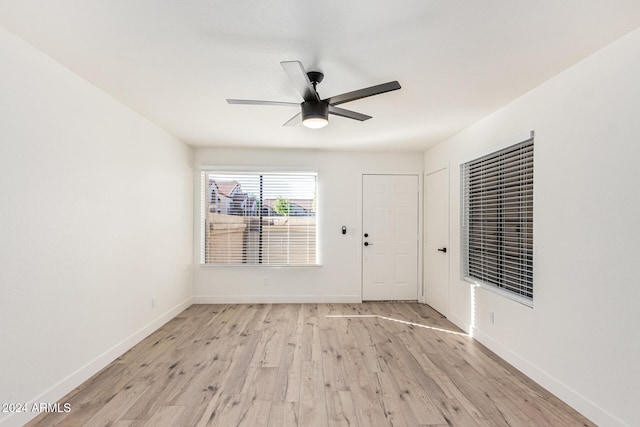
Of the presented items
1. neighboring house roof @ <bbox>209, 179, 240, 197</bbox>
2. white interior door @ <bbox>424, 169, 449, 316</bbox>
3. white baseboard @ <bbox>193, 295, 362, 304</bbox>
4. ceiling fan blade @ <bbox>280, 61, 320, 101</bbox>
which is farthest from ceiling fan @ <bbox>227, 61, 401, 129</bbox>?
white baseboard @ <bbox>193, 295, 362, 304</bbox>

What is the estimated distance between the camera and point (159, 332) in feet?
11.9

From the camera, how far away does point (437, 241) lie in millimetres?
4512

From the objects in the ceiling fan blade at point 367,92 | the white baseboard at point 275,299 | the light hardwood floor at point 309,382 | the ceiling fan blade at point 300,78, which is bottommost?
the light hardwood floor at point 309,382

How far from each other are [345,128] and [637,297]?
2874 millimetres

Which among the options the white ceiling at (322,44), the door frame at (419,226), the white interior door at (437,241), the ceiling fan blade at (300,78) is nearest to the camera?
the white ceiling at (322,44)

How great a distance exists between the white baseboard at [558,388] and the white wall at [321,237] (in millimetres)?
2296

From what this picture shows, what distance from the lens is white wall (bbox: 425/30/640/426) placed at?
73.2 inches

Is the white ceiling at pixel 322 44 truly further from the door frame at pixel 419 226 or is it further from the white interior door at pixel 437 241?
the door frame at pixel 419 226

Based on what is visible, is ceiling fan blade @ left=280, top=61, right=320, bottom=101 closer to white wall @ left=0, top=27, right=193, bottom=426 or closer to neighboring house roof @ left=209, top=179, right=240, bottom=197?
white wall @ left=0, top=27, right=193, bottom=426

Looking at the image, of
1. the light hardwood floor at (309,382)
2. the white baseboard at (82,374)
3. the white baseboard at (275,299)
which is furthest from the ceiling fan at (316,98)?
the white baseboard at (275,299)

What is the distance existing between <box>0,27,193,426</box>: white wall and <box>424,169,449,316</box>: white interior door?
367 centimetres

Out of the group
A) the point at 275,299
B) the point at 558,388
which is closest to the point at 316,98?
the point at 558,388

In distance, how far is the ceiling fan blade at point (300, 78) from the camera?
1.83 metres

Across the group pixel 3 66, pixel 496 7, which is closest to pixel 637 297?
pixel 496 7
